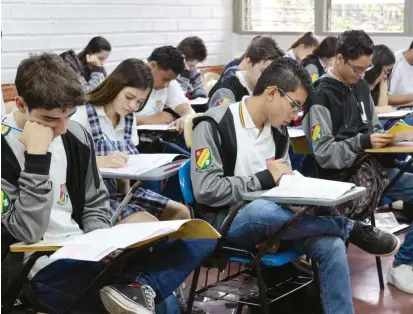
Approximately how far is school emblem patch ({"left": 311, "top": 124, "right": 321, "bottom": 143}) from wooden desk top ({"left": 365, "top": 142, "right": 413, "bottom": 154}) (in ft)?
0.77

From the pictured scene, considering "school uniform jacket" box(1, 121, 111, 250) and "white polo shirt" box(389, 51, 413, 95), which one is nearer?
"school uniform jacket" box(1, 121, 111, 250)

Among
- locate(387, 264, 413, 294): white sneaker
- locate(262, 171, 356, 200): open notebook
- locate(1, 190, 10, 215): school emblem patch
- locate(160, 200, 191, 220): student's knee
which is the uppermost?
locate(1, 190, 10, 215): school emblem patch

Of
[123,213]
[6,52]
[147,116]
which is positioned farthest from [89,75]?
[123,213]

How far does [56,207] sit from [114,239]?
0.36 metres

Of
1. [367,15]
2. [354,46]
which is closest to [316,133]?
[354,46]

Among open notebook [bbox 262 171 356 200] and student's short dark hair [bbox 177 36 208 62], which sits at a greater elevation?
student's short dark hair [bbox 177 36 208 62]

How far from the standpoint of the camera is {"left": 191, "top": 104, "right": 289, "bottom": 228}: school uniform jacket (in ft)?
9.19

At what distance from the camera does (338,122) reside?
371 cm

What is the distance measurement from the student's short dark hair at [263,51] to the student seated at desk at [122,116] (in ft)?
3.48

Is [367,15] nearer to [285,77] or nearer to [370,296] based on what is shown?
[370,296]

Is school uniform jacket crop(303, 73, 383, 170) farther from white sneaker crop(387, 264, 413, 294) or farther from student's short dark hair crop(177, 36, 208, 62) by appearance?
student's short dark hair crop(177, 36, 208, 62)

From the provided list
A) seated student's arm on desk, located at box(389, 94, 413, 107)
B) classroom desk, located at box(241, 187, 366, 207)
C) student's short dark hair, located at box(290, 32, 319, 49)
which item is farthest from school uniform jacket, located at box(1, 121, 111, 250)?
student's short dark hair, located at box(290, 32, 319, 49)

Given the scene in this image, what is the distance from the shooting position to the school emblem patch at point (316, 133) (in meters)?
3.57

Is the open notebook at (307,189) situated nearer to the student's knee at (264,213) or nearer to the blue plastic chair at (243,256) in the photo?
the student's knee at (264,213)
